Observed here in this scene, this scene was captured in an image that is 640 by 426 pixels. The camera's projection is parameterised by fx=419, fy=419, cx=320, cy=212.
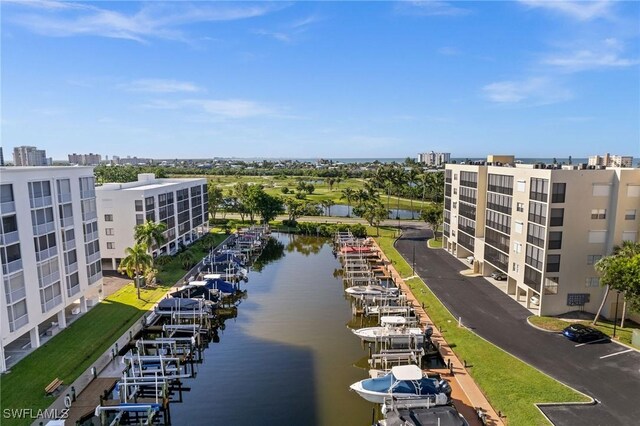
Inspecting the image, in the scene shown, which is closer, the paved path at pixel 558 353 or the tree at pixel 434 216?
the paved path at pixel 558 353

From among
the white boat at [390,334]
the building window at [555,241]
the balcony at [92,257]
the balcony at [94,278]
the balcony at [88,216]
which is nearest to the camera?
the white boat at [390,334]

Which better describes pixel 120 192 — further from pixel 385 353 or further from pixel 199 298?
pixel 385 353

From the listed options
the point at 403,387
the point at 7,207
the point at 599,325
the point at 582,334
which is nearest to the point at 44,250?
the point at 7,207

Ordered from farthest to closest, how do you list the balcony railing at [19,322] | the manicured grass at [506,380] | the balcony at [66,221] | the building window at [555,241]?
the building window at [555,241] → the balcony at [66,221] → the balcony railing at [19,322] → the manicured grass at [506,380]

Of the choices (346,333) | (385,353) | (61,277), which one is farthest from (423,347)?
(61,277)

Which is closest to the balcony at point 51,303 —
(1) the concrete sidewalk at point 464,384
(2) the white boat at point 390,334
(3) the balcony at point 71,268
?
(3) the balcony at point 71,268

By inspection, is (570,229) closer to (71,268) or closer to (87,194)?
(71,268)

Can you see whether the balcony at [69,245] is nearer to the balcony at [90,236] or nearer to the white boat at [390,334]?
the balcony at [90,236]
